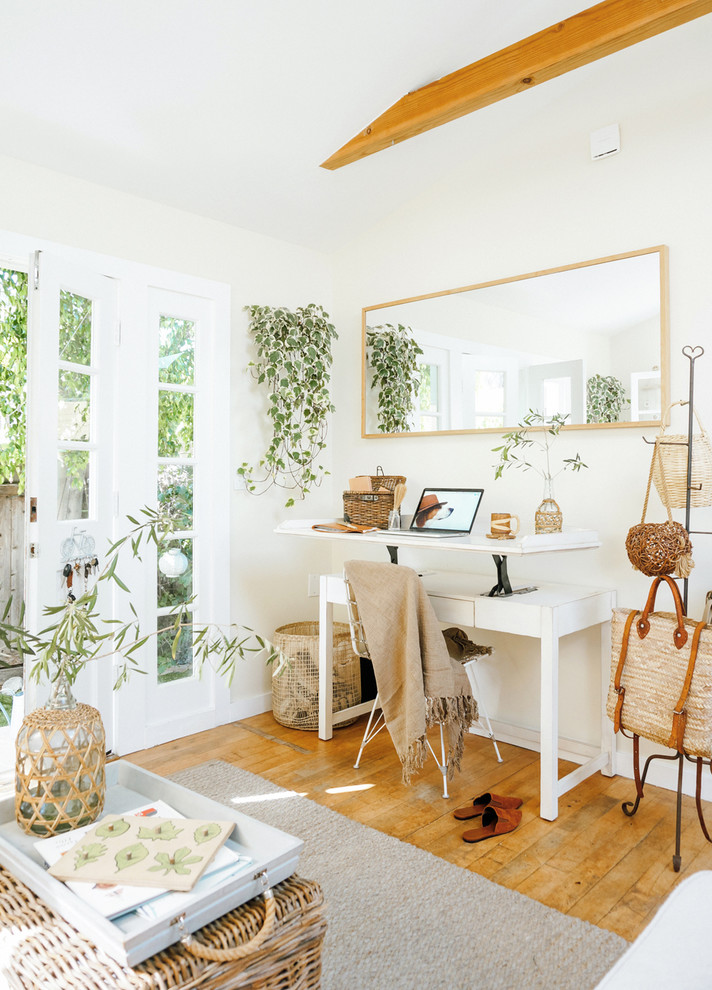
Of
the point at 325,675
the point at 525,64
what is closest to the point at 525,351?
the point at 525,64

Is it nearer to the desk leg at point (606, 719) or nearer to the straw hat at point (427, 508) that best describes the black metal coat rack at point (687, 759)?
the desk leg at point (606, 719)

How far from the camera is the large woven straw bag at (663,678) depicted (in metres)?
2.15

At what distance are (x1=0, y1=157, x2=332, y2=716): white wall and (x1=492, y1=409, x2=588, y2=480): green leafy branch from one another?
120 centimetres

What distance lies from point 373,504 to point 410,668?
939mm

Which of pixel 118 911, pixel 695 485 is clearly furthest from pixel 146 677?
pixel 695 485

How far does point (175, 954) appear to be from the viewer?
1107mm

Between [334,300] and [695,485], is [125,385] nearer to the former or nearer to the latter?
[334,300]

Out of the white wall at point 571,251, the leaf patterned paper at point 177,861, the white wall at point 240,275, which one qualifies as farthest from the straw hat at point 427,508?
the leaf patterned paper at point 177,861

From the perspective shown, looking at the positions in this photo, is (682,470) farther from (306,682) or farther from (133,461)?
(133,461)

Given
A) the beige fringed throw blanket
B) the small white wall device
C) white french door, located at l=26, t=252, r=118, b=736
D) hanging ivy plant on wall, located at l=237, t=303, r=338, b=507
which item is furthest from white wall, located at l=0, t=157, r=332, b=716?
the small white wall device

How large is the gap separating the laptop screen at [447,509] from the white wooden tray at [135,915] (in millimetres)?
1737

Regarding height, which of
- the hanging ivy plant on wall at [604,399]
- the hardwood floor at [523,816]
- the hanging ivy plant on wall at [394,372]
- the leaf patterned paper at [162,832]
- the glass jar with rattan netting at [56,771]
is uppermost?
the hanging ivy plant on wall at [394,372]

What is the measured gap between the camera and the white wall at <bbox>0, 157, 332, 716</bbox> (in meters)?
2.86

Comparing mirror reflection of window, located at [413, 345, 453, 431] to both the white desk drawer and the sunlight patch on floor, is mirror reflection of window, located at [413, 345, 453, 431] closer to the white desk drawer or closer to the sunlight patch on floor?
the white desk drawer
